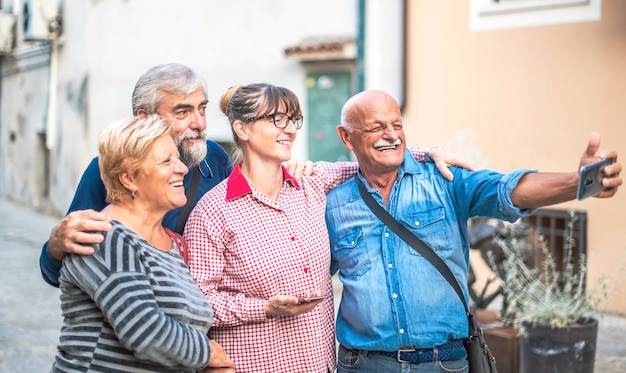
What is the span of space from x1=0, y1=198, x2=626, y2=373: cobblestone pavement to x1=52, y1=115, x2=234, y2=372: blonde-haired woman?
411 centimetres

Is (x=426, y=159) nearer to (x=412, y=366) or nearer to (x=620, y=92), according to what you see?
(x=412, y=366)

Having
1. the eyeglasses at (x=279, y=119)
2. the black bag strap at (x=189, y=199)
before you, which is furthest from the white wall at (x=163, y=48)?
the eyeglasses at (x=279, y=119)

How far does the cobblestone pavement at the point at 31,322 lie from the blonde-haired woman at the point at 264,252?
141 inches

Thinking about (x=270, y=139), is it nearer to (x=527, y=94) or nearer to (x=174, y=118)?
(x=174, y=118)

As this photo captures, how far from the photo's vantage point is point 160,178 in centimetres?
275

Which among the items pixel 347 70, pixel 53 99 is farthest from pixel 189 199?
pixel 53 99

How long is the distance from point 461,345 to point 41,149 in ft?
52.6

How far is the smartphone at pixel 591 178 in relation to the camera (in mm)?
2479

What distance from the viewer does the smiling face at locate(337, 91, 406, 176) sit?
314 cm

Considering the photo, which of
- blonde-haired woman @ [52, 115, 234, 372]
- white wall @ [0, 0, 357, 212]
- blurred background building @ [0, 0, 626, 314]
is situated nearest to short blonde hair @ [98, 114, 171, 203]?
blonde-haired woman @ [52, 115, 234, 372]

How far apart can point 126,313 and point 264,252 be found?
63 centimetres

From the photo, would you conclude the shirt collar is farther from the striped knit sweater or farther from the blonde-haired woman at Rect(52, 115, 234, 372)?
the striped knit sweater

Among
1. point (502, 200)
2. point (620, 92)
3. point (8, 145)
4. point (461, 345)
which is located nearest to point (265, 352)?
point (461, 345)

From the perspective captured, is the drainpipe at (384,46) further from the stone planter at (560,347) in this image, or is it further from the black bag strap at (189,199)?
the black bag strap at (189,199)
